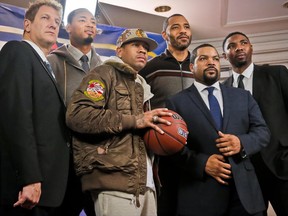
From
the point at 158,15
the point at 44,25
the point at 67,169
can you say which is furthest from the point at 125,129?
the point at 158,15

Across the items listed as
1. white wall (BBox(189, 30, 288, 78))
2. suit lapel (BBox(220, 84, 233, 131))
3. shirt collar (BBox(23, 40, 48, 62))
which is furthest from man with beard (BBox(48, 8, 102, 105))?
white wall (BBox(189, 30, 288, 78))

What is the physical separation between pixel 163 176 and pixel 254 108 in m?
0.75

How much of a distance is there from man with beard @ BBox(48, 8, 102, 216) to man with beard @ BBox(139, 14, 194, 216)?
0.47m

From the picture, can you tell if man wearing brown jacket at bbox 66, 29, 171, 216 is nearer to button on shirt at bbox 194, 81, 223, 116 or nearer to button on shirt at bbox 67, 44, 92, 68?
button on shirt at bbox 194, 81, 223, 116

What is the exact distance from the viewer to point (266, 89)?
2.53 metres

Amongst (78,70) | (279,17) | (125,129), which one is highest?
(279,17)

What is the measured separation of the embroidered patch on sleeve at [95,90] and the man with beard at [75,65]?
0.44 m

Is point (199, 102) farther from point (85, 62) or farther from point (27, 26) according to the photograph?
point (27, 26)

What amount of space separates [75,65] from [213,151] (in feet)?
3.56

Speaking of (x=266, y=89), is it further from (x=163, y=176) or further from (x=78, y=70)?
(x=78, y=70)

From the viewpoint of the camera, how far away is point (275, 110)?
2465 mm

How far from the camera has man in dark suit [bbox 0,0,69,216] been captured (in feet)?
5.25

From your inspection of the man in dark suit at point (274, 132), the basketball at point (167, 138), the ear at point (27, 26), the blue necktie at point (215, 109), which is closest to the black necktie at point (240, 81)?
the man in dark suit at point (274, 132)

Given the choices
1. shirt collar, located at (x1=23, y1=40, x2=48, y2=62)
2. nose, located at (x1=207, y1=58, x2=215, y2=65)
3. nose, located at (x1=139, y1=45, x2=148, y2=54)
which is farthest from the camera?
nose, located at (x1=207, y1=58, x2=215, y2=65)
